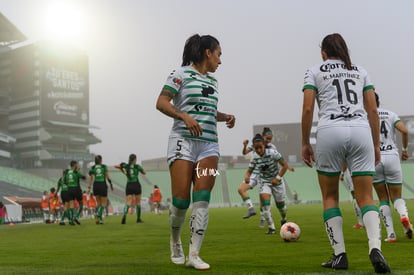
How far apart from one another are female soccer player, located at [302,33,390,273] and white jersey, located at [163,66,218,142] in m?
1.03

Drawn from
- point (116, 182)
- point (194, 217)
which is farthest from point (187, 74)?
point (116, 182)

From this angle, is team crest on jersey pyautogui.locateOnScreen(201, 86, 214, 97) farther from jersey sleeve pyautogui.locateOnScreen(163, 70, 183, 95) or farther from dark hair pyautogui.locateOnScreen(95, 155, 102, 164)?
dark hair pyautogui.locateOnScreen(95, 155, 102, 164)

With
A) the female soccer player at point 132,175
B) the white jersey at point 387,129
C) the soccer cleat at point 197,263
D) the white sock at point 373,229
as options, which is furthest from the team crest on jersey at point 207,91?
the female soccer player at point 132,175

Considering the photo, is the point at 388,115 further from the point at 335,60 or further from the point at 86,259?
the point at 86,259

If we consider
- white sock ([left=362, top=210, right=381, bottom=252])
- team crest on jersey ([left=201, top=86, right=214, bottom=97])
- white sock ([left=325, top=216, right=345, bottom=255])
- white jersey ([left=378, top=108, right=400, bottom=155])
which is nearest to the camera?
white sock ([left=362, top=210, right=381, bottom=252])

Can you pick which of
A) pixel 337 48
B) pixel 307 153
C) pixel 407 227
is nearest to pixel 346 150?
pixel 307 153

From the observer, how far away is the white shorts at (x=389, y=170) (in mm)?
8461

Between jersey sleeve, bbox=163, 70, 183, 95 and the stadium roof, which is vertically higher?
the stadium roof

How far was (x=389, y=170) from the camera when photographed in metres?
8.46

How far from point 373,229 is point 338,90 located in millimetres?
1380

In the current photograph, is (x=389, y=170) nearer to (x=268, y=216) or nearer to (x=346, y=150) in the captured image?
(x=346, y=150)

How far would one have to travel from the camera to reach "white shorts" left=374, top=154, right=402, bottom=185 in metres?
8.46

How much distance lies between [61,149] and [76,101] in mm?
7669

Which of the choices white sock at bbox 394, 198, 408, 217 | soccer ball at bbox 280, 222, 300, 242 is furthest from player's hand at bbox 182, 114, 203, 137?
white sock at bbox 394, 198, 408, 217
